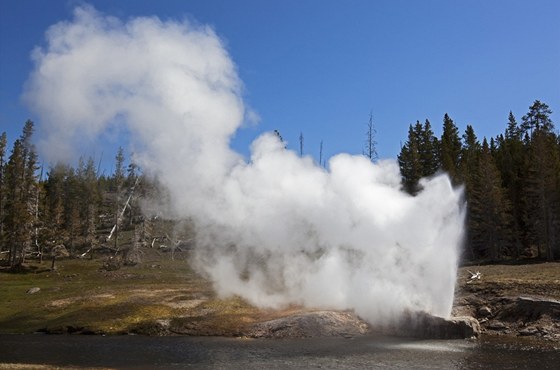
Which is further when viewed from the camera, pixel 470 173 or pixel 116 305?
pixel 470 173

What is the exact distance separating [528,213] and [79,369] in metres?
88.8

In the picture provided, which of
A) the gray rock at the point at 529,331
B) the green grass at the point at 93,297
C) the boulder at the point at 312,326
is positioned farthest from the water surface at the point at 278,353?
the green grass at the point at 93,297

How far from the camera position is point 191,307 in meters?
59.6

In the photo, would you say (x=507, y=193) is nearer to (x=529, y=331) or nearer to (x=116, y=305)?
(x=529, y=331)

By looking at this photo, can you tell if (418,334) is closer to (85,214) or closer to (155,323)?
(155,323)

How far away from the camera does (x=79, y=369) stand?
107 ft

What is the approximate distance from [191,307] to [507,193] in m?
73.1

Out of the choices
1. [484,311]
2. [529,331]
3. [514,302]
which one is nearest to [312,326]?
[484,311]

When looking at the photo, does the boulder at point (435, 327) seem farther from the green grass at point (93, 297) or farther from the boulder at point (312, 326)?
the green grass at point (93, 297)

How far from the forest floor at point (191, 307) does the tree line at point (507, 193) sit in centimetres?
1844

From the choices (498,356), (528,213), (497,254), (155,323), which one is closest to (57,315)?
(155,323)

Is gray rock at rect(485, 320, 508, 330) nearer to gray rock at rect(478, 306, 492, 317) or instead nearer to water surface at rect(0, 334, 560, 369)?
gray rock at rect(478, 306, 492, 317)

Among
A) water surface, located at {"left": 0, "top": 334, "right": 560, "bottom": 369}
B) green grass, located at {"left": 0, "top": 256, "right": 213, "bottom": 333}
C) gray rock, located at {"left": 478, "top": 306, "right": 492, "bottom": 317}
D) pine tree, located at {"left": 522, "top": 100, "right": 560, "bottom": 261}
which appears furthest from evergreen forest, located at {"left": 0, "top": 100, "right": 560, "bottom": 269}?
water surface, located at {"left": 0, "top": 334, "right": 560, "bottom": 369}

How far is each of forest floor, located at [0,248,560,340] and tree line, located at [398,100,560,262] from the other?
60.5ft
